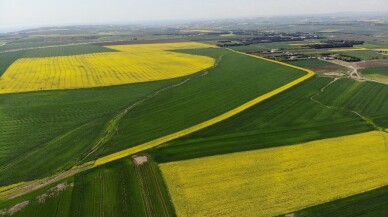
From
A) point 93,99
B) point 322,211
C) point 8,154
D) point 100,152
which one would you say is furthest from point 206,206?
point 93,99

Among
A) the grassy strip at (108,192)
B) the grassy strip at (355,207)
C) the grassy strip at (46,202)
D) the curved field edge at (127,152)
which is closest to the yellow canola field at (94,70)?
the curved field edge at (127,152)

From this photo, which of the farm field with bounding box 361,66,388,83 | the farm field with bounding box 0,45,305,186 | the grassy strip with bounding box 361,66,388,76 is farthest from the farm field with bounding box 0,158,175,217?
the grassy strip with bounding box 361,66,388,76

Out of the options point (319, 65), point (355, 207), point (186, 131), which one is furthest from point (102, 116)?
point (319, 65)

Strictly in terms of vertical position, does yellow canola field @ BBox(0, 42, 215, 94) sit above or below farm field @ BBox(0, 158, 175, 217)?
above

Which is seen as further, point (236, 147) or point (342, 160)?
point (236, 147)

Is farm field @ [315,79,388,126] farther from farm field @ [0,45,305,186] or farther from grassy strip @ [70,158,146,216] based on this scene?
grassy strip @ [70,158,146,216]

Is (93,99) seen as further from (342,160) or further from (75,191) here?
(342,160)
